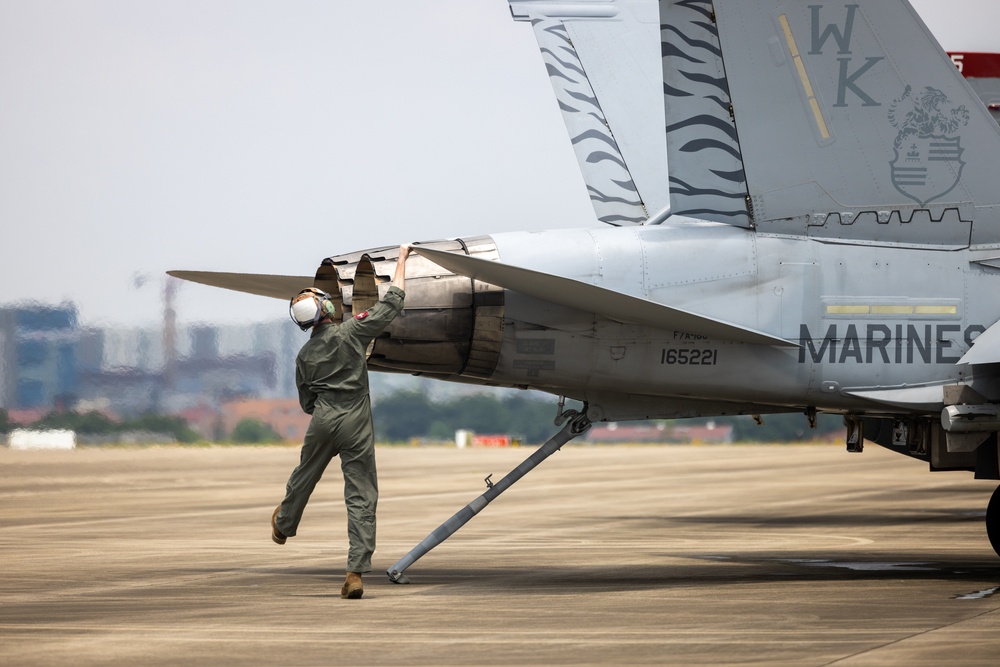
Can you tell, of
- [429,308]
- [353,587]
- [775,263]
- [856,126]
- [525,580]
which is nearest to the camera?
[353,587]

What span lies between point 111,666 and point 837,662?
351cm

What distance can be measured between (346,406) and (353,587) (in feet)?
3.98

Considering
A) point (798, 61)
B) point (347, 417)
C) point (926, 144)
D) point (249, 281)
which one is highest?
point (798, 61)

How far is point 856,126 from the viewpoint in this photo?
10.0 metres

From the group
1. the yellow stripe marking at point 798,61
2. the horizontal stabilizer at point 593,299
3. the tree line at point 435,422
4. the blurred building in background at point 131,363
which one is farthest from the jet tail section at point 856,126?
the tree line at point 435,422

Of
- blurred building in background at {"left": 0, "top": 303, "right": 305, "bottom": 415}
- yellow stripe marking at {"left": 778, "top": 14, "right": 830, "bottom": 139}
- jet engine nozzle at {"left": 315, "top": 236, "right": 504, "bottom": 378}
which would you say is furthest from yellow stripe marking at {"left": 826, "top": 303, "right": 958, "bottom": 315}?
blurred building in background at {"left": 0, "top": 303, "right": 305, "bottom": 415}

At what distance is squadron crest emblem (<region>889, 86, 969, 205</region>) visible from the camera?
10008mm

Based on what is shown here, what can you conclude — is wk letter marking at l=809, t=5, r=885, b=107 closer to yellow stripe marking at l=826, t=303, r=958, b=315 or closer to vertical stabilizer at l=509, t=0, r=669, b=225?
yellow stripe marking at l=826, t=303, r=958, b=315

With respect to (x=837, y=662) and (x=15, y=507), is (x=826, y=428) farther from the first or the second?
(x=837, y=662)

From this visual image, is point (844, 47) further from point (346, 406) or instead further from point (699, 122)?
point (346, 406)

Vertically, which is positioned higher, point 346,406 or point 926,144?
point 926,144

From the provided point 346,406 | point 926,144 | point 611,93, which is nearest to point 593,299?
point 346,406

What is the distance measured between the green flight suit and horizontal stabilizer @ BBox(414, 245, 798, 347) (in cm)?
51

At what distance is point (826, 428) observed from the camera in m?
49.1
